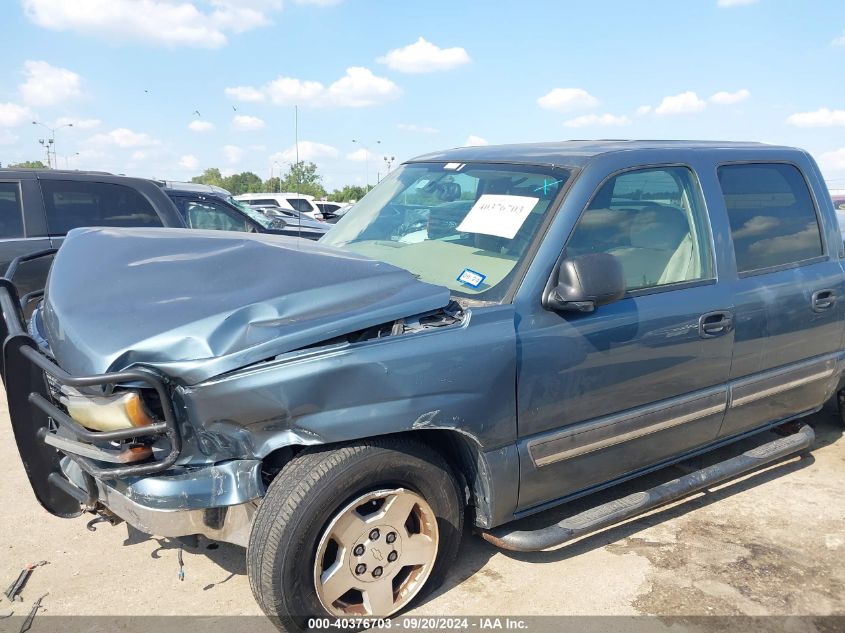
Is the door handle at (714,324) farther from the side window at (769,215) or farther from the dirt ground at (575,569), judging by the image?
the dirt ground at (575,569)

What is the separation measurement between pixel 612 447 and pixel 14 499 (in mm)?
Answer: 3095

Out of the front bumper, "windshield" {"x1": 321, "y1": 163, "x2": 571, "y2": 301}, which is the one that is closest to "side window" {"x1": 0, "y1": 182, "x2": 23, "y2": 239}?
"windshield" {"x1": 321, "y1": 163, "x2": 571, "y2": 301}

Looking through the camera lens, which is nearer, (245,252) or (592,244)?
(245,252)

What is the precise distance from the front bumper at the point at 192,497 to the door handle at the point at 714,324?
2.13 metres

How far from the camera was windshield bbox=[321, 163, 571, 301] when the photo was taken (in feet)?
9.62

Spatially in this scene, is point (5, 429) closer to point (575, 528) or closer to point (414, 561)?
point (414, 561)

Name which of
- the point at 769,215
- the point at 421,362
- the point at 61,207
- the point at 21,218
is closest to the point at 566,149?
the point at 769,215

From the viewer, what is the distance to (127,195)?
6.20 meters

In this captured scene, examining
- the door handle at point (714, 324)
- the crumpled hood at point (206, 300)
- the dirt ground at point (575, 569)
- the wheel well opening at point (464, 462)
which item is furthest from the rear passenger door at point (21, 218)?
the door handle at point (714, 324)

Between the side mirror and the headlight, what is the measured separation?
1.55 metres

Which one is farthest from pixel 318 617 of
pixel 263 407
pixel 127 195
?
pixel 127 195

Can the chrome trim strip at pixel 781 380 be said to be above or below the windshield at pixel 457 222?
below

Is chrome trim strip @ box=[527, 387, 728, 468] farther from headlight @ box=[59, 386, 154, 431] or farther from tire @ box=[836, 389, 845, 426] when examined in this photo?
tire @ box=[836, 389, 845, 426]

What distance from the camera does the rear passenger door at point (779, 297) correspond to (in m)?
3.47
